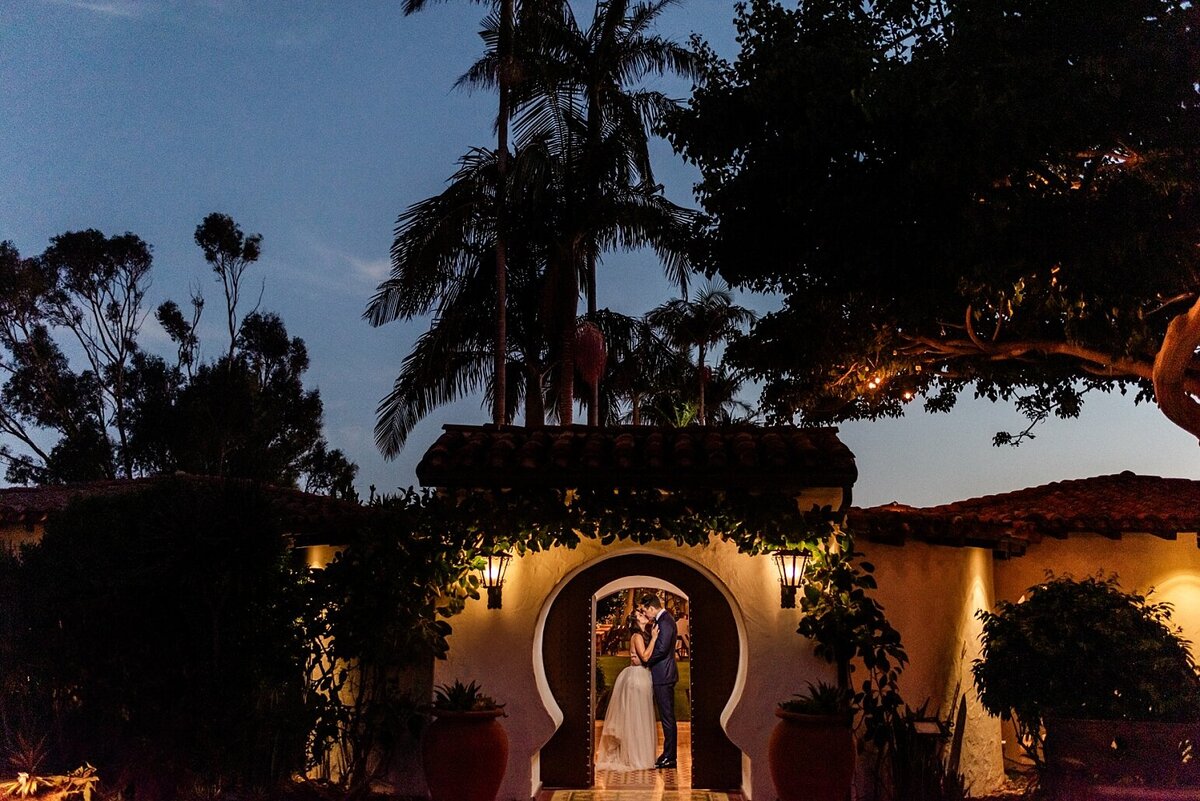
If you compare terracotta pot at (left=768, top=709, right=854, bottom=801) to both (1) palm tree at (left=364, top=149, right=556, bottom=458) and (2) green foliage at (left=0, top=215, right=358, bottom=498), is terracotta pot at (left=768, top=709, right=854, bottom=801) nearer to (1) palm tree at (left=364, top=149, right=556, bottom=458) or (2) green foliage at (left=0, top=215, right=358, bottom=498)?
(1) palm tree at (left=364, top=149, right=556, bottom=458)

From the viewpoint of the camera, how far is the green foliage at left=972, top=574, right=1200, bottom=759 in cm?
855

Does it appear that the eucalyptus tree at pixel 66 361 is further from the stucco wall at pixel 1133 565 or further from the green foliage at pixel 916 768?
the green foliage at pixel 916 768

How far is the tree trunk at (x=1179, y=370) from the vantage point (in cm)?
1016

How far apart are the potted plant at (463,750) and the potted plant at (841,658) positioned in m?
2.43

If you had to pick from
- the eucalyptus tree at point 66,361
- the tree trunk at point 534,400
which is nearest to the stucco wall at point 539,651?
the tree trunk at point 534,400

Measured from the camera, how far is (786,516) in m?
9.20

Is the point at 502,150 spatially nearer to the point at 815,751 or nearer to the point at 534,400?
the point at 534,400

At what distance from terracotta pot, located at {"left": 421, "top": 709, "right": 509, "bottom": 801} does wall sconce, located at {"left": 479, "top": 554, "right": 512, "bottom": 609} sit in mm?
1104

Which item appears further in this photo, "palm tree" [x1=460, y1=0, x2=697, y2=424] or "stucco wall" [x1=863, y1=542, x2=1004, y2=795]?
"palm tree" [x1=460, y1=0, x2=697, y2=424]

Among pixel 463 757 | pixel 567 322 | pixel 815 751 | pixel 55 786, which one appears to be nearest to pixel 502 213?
pixel 567 322

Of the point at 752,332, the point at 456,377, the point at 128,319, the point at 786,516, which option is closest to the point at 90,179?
the point at 128,319

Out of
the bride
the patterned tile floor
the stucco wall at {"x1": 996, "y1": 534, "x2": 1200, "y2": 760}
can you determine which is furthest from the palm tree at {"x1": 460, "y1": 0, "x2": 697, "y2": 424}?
the stucco wall at {"x1": 996, "y1": 534, "x2": 1200, "y2": 760}

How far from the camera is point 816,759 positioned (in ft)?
27.6

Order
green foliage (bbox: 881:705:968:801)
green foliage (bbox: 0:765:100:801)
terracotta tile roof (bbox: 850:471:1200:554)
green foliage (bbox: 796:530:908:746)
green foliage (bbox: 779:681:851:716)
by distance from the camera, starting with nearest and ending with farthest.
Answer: green foliage (bbox: 0:765:100:801)
green foliage (bbox: 779:681:851:716)
green foliage (bbox: 881:705:968:801)
green foliage (bbox: 796:530:908:746)
terracotta tile roof (bbox: 850:471:1200:554)
